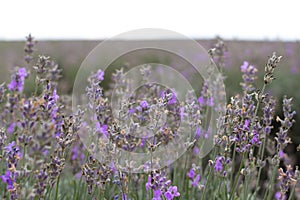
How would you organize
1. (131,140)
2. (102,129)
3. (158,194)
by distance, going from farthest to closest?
1. (102,129)
2. (131,140)
3. (158,194)

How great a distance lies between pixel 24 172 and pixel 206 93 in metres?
2.08

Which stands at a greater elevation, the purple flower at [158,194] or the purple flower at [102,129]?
the purple flower at [102,129]

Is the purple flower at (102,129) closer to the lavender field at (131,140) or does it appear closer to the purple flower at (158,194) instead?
the lavender field at (131,140)

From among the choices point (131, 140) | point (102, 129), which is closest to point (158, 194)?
point (131, 140)

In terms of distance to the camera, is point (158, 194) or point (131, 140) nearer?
point (158, 194)

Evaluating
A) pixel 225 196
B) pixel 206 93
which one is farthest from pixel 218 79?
pixel 225 196

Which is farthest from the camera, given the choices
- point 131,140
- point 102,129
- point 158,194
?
point 102,129

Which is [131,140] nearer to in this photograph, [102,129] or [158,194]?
[102,129]

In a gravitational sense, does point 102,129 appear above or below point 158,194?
above

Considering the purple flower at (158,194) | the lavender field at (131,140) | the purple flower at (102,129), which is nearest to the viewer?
the lavender field at (131,140)

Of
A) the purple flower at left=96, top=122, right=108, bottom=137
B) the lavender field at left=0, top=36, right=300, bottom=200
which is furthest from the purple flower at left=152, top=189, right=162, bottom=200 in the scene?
the purple flower at left=96, top=122, right=108, bottom=137

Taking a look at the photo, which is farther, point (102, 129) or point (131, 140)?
point (102, 129)

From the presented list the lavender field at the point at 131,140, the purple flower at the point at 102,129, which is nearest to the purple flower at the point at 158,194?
the lavender field at the point at 131,140

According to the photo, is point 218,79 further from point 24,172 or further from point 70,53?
point 70,53
